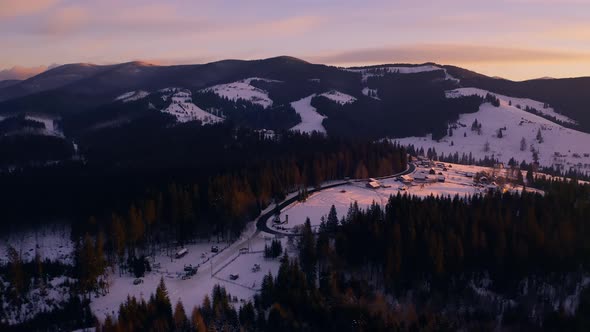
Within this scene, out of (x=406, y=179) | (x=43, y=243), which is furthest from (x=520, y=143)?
(x=43, y=243)

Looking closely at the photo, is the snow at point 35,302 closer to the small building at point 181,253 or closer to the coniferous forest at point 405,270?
the coniferous forest at point 405,270

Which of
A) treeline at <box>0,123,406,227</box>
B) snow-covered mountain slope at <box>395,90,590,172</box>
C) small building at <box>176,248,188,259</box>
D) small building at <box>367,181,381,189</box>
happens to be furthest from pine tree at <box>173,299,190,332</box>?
snow-covered mountain slope at <box>395,90,590,172</box>

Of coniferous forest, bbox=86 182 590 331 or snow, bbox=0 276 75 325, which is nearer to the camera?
coniferous forest, bbox=86 182 590 331

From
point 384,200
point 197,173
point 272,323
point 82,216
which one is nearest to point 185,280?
point 272,323

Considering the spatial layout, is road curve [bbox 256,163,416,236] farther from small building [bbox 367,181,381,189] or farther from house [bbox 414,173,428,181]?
small building [bbox 367,181,381,189]

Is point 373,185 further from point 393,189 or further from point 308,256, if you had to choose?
point 308,256
